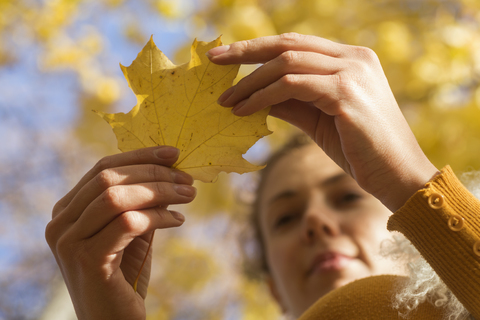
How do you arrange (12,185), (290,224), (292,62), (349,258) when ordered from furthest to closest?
(12,185) < (290,224) < (349,258) < (292,62)

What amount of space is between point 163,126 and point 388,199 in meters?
0.38

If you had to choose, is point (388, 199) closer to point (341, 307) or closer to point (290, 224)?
point (341, 307)

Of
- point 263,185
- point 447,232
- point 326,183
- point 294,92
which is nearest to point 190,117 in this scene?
point 294,92

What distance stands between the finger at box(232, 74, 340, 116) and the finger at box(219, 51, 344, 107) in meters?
0.01

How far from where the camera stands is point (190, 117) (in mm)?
554

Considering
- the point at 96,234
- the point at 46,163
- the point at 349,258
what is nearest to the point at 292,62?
the point at 96,234

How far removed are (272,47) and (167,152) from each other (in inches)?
9.2

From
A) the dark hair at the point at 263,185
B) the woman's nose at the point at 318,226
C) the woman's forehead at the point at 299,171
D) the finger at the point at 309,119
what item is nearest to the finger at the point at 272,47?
the finger at the point at 309,119

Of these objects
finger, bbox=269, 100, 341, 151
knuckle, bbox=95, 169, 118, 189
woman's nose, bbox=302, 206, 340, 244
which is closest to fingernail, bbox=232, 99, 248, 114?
finger, bbox=269, 100, 341, 151

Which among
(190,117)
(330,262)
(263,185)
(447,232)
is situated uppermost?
→ (263,185)

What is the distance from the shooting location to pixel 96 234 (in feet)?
1.77

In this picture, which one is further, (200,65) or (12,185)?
(12,185)

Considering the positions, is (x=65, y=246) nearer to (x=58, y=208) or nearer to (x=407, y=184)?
(x=58, y=208)

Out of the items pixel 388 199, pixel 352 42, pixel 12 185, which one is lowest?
pixel 388 199
